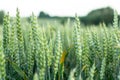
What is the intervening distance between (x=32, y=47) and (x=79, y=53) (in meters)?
0.19

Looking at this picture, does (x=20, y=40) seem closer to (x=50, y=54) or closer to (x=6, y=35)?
(x=6, y=35)

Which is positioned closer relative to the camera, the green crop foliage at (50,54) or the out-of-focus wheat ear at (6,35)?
the green crop foliage at (50,54)

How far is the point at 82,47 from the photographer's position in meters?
1.42

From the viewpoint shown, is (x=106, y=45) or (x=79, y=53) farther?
(x=106, y=45)

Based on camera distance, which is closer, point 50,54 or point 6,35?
point 50,54

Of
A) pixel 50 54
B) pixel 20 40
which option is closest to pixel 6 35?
pixel 20 40

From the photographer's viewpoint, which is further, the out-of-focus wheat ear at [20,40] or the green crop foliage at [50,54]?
the out-of-focus wheat ear at [20,40]

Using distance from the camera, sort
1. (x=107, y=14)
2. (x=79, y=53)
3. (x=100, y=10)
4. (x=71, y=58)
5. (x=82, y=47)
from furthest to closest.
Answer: (x=100, y=10) < (x=107, y=14) < (x=71, y=58) < (x=82, y=47) < (x=79, y=53)

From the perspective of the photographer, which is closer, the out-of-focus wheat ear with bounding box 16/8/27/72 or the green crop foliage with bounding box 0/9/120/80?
the green crop foliage with bounding box 0/9/120/80

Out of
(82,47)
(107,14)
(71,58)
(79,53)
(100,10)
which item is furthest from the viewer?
(100,10)

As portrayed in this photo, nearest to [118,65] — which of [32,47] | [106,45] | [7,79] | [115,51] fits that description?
[115,51]

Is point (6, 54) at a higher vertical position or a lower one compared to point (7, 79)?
higher

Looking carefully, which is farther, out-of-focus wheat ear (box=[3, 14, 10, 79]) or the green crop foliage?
out-of-focus wheat ear (box=[3, 14, 10, 79])

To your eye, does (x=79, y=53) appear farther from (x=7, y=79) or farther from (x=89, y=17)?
(x=89, y=17)
